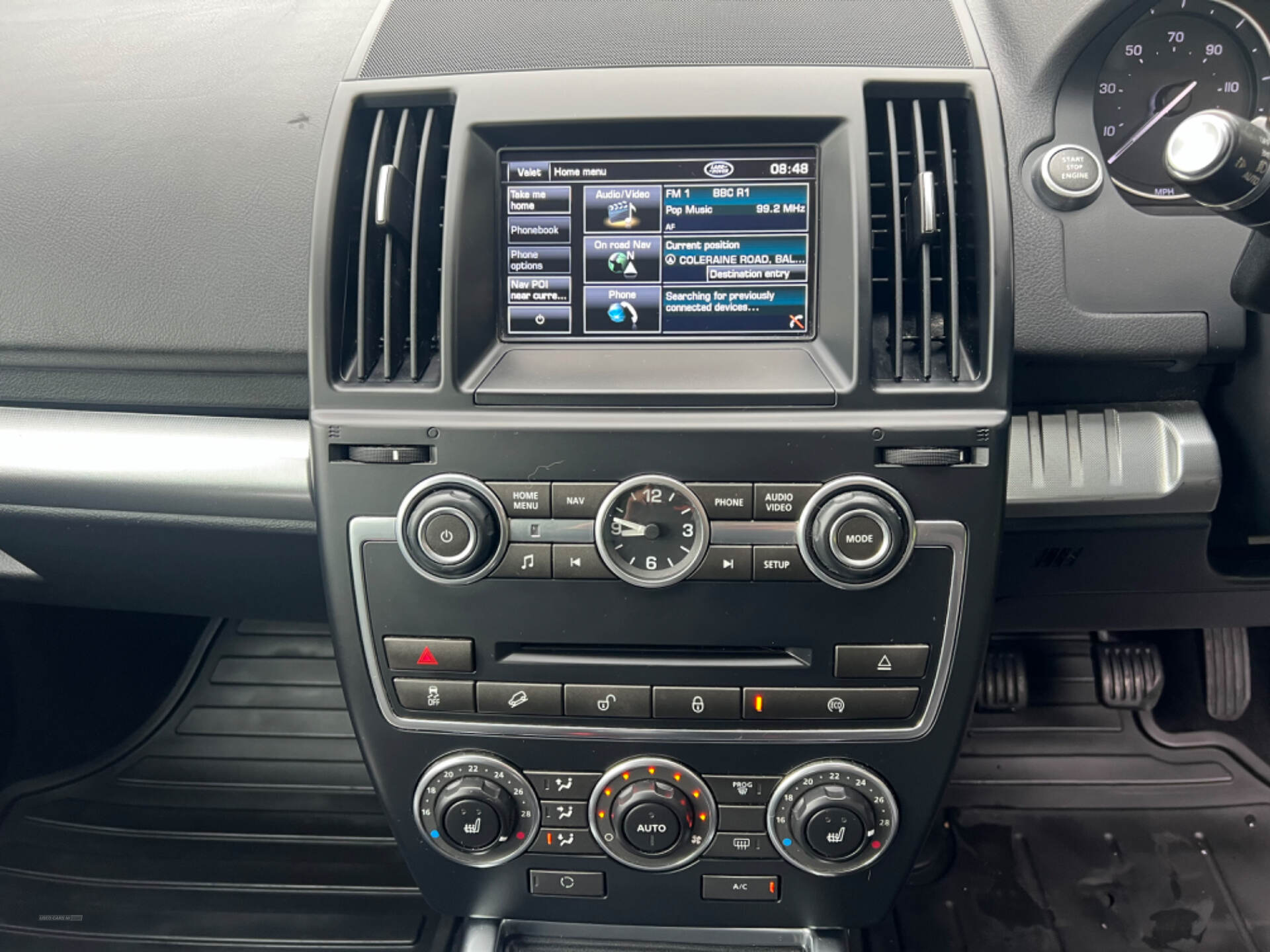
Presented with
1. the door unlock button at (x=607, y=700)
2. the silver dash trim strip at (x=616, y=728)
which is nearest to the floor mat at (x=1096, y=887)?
the silver dash trim strip at (x=616, y=728)

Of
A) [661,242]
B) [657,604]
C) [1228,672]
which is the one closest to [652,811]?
[657,604]

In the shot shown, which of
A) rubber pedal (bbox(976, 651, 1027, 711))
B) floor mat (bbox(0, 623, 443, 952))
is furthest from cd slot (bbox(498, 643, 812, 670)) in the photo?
rubber pedal (bbox(976, 651, 1027, 711))

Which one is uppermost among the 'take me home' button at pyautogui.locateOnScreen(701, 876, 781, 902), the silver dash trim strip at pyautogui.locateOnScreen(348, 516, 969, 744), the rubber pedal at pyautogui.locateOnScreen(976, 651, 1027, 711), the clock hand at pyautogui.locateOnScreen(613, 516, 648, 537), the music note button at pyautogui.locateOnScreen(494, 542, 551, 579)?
the clock hand at pyautogui.locateOnScreen(613, 516, 648, 537)

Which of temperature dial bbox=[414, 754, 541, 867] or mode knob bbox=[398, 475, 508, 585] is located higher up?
mode knob bbox=[398, 475, 508, 585]

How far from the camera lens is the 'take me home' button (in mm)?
1065

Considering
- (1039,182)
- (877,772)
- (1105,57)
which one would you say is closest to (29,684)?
(877,772)

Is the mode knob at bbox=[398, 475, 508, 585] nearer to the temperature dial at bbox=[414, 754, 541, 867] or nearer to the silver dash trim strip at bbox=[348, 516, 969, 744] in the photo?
the silver dash trim strip at bbox=[348, 516, 969, 744]

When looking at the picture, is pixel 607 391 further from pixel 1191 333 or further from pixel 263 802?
pixel 263 802

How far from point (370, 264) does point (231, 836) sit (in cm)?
108

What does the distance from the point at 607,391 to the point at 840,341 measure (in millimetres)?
229

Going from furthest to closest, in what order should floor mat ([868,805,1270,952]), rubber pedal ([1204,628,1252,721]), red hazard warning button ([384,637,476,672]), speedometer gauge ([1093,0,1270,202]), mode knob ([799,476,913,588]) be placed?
rubber pedal ([1204,628,1252,721]), floor mat ([868,805,1270,952]), speedometer gauge ([1093,0,1270,202]), red hazard warning button ([384,637,476,672]), mode knob ([799,476,913,588])

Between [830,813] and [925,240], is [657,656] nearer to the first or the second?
[830,813]

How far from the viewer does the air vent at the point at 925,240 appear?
0.91 meters

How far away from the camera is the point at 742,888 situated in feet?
3.51
